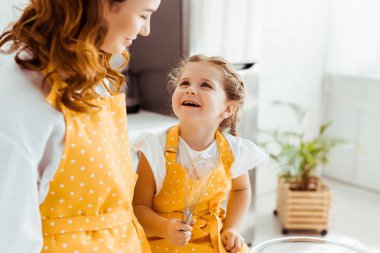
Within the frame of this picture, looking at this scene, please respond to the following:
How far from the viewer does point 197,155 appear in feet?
3.91

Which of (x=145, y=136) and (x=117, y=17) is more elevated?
(x=117, y=17)

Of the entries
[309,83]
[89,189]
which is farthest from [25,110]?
[309,83]

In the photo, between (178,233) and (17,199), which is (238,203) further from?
(17,199)

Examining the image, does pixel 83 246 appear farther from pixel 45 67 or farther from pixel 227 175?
pixel 227 175

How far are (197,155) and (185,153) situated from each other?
0.10ft

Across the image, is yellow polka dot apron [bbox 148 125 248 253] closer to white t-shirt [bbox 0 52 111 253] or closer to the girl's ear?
the girl's ear

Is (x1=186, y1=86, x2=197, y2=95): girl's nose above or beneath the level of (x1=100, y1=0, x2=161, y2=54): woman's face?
beneath

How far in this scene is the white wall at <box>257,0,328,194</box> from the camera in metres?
2.85

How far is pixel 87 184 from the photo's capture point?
0.86m

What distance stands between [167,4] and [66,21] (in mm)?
1251

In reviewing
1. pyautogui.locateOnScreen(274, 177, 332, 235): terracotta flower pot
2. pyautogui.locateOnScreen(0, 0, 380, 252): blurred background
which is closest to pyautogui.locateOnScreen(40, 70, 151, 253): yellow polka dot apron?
pyautogui.locateOnScreen(0, 0, 380, 252): blurred background

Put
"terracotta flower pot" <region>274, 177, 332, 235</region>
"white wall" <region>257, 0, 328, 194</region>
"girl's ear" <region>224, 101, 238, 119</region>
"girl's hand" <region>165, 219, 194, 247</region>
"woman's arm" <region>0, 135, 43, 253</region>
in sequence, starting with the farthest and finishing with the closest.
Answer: "white wall" <region>257, 0, 328, 194</region> → "terracotta flower pot" <region>274, 177, 332, 235</region> → "girl's ear" <region>224, 101, 238, 119</region> → "girl's hand" <region>165, 219, 194, 247</region> → "woman's arm" <region>0, 135, 43, 253</region>

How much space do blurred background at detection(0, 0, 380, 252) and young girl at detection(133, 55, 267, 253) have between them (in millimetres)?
823

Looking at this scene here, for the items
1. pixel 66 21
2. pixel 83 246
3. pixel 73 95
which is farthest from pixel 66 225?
pixel 66 21
